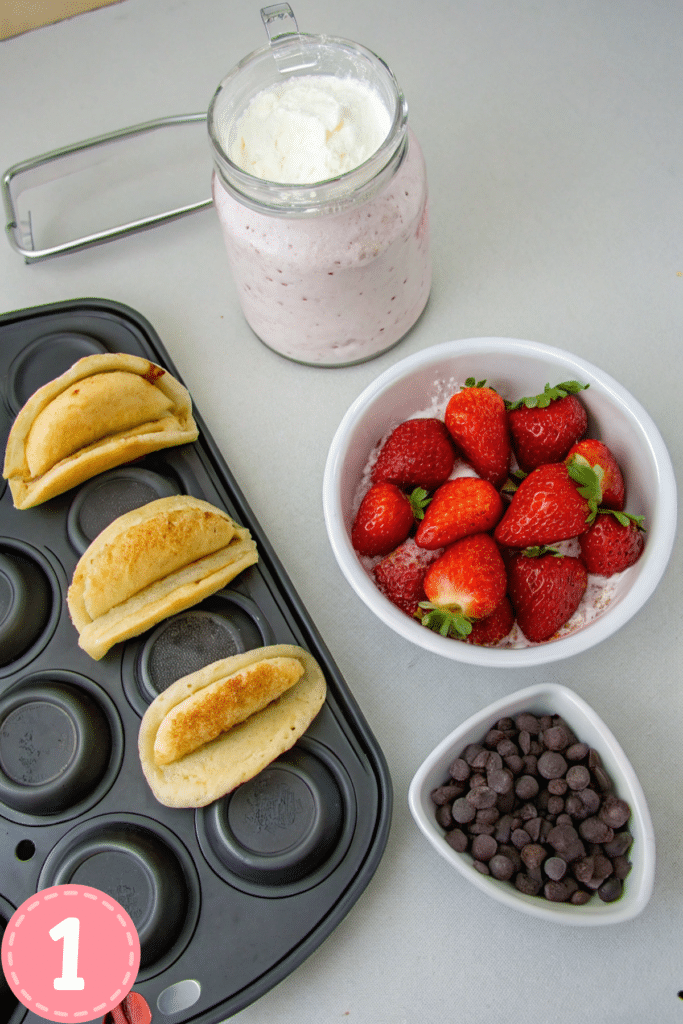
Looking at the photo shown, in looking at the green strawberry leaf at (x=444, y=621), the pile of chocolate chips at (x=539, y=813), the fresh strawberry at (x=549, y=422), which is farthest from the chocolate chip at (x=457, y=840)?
the fresh strawberry at (x=549, y=422)

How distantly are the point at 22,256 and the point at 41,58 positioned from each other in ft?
1.39

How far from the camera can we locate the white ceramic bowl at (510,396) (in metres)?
0.82

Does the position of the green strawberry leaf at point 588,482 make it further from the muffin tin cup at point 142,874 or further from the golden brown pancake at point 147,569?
the muffin tin cup at point 142,874

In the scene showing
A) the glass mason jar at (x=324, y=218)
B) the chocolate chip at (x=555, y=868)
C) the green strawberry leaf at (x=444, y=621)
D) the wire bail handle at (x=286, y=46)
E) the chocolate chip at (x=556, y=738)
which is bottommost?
the chocolate chip at (x=555, y=868)

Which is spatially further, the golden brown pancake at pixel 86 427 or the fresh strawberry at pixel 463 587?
→ the golden brown pancake at pixel 86 427

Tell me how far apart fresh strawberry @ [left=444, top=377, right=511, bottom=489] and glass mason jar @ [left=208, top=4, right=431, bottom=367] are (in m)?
0.18

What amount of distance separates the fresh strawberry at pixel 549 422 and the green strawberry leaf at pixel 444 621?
0.77ft

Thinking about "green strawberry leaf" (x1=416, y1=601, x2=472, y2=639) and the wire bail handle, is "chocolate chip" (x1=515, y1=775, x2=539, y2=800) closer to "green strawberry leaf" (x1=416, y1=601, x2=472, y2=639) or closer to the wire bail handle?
"green strawberry leaf" (x1=416, y1=601, x2=472, y2=639)

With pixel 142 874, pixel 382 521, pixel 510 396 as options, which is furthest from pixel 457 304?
pixel 142 874

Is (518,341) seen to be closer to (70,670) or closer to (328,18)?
(70,670)

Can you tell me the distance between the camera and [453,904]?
2.91 feet

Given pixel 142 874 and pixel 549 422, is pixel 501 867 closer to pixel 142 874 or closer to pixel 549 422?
pixel 142 874

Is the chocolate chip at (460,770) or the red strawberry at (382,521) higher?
the red strawberry at (382,521)

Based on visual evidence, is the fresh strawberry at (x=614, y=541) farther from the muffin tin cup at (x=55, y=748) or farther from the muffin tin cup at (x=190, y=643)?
the muffin tin cup at (x=55, y=748)
